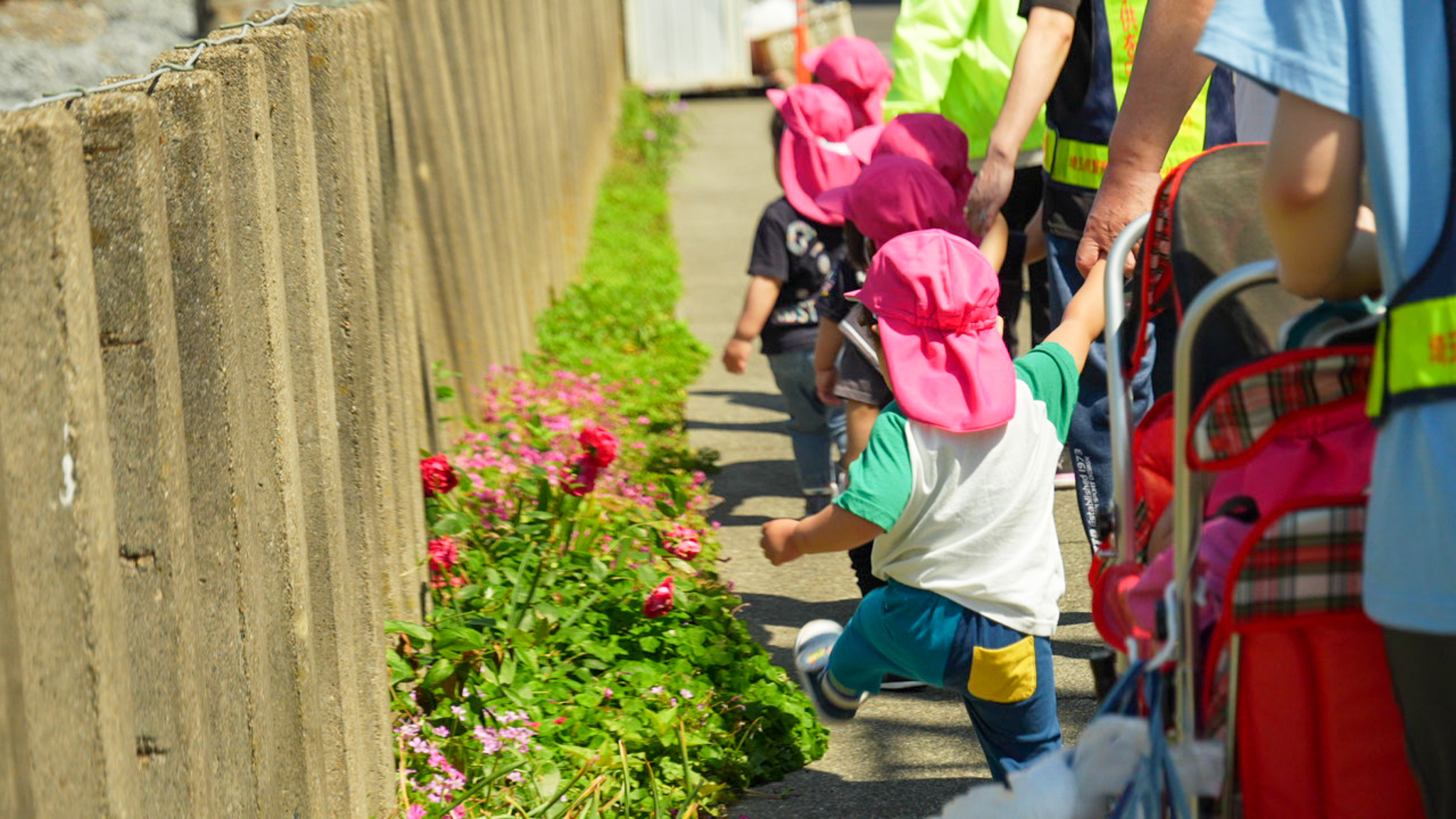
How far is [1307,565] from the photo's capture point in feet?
5.62

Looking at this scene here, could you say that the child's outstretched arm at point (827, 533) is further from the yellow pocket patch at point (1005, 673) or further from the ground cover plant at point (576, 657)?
the ground cover plant at point (576, 657)

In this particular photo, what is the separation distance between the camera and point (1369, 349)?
1.71 m

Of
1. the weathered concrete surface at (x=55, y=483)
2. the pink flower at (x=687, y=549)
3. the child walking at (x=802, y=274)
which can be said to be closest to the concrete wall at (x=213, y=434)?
the weathered concrete surface at (x=55, y=483)

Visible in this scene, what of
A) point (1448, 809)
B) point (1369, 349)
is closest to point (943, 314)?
point (1369, 349)

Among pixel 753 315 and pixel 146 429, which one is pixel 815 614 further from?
pixel 146 429

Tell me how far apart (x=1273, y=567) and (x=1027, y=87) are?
82.3 inches

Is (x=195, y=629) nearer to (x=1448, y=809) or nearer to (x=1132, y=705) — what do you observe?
(x=1132, y=705)

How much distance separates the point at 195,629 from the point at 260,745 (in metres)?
0.28

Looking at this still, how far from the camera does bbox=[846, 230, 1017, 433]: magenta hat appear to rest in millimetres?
2676

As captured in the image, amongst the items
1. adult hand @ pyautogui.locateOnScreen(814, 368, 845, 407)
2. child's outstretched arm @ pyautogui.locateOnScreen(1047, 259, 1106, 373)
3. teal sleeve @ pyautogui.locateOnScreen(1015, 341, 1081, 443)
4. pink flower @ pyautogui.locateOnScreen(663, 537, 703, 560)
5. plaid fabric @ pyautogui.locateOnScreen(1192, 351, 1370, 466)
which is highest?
plaid fabric @ pyautogui.locateOnScreen(1192, 351, 1370, 466)

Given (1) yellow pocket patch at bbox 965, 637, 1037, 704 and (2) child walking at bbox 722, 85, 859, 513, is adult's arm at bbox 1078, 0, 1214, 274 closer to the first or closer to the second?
(1) yellow pocket patch at bbox 965, 637, 1037, 704

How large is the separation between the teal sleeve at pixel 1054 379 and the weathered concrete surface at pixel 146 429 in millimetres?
1512

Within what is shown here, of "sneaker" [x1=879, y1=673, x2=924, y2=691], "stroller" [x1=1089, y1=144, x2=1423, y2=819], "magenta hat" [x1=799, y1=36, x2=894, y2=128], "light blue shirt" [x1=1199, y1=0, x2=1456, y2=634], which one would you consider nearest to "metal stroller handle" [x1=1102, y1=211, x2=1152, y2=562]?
"stroller" [x1=1089, y1=144, x2=1423, y2=819]

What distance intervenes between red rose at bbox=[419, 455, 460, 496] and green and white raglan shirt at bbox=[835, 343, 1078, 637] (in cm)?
126
